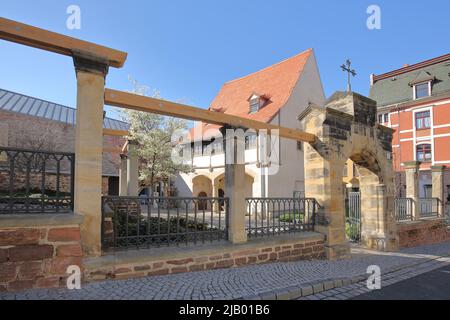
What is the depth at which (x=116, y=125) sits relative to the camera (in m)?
29.8

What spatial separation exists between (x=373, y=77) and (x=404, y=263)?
91.4ft

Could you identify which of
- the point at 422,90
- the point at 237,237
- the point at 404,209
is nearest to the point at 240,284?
the point at 237,237

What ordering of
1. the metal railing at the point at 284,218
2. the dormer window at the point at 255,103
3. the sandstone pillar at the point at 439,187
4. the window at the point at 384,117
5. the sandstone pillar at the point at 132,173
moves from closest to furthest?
1. the metal railing at the point at 284,218
2. the sandstone pillar at the point at 132,173
3. the sandstone pillar at the point at 439,187
4. the dormer window at the point at 255,103
5. the window at the point at 384,117

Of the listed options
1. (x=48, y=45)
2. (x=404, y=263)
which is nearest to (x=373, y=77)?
(x=404, y=263)

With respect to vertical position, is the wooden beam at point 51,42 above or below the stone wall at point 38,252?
above

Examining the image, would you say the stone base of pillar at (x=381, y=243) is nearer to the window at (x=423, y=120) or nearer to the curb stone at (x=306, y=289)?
the curb stone at (x=306, y=289)

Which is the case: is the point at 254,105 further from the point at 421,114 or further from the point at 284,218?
the point at 421,114

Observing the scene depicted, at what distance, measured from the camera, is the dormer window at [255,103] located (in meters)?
21.1

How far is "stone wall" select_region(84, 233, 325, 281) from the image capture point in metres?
4.61

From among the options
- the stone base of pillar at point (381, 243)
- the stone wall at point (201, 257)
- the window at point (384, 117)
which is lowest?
the stone base of pillar at point (381, 243)

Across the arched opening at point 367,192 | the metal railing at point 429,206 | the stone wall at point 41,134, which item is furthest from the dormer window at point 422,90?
the stone wall at point 41,134

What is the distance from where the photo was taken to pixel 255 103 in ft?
70.1
